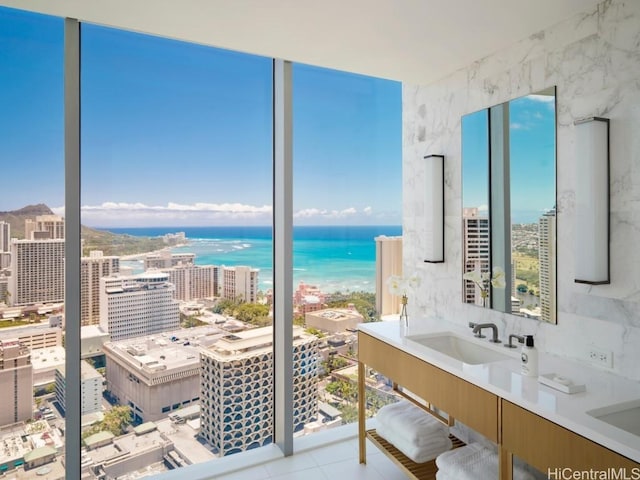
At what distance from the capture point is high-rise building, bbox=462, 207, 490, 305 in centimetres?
252

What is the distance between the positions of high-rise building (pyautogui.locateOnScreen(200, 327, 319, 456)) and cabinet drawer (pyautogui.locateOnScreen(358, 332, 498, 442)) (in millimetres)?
692

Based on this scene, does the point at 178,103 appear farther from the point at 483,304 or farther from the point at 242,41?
the point at 483,304

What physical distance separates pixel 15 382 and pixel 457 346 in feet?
8.26

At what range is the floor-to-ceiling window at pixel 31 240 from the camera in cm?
223

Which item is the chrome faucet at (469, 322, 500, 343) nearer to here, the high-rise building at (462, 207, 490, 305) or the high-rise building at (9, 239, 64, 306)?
the high-rise building at (462, 207, 490, 305)

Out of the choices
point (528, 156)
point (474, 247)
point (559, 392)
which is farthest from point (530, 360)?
point (528, 156)

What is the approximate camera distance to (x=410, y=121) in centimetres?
316

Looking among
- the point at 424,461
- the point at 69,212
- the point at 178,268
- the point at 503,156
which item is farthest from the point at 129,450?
the point at 503,156

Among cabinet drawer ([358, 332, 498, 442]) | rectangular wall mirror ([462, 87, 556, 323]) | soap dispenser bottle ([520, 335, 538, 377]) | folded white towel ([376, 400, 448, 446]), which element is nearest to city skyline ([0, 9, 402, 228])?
rectangular wall mirror ([462, 87, 556, 323])

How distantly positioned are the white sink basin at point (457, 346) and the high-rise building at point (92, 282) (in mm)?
1848

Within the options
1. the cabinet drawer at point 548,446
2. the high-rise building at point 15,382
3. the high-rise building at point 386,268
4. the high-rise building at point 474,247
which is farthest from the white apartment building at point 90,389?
the high-rise building at point 474,247

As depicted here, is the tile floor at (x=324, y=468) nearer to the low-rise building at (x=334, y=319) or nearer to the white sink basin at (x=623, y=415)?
the low-rise building at (x=334, y=319)

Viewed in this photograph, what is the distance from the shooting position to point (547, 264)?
2.13 m

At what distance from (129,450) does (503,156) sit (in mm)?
2867
